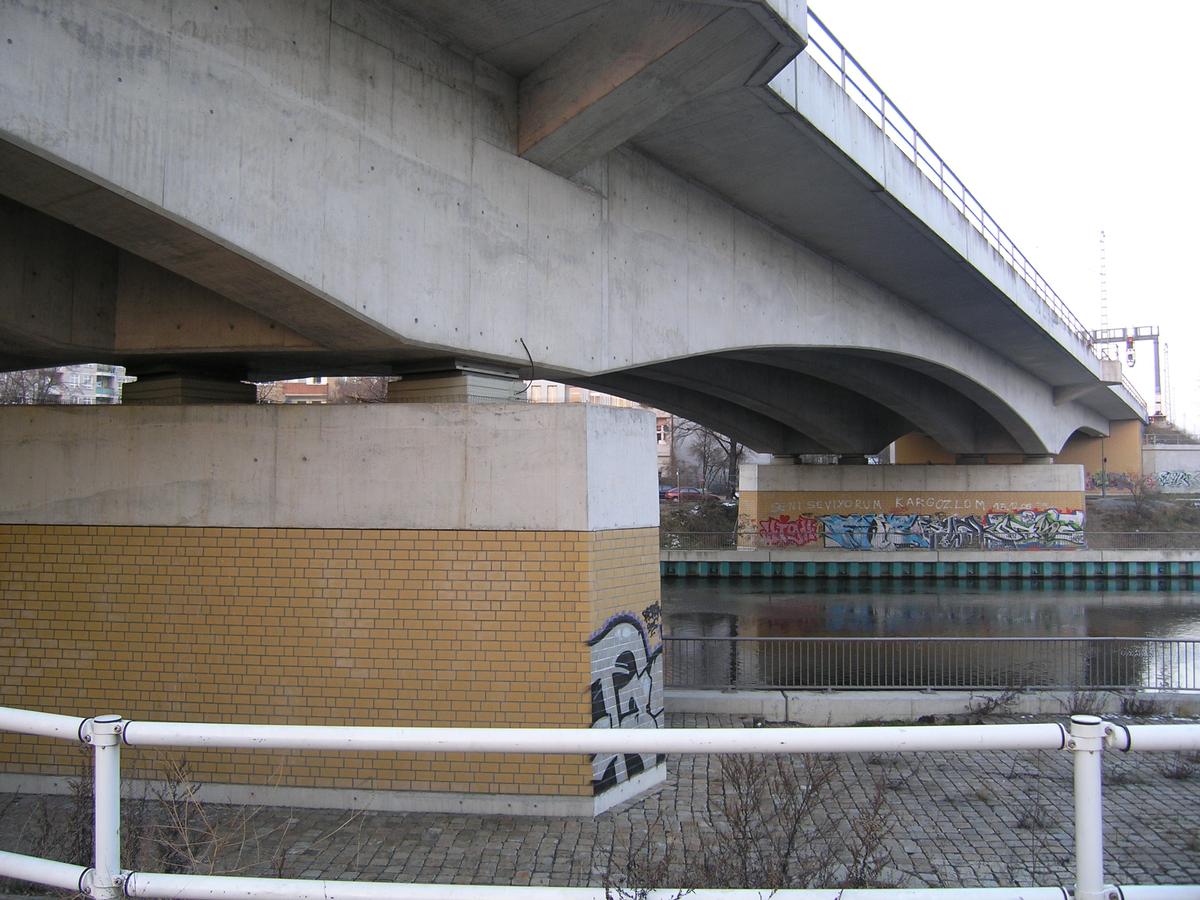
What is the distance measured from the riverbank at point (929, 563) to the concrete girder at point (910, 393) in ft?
15.1

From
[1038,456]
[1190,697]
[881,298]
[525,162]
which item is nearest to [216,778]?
[525,162]

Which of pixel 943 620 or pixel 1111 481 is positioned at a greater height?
pixel 1111 481

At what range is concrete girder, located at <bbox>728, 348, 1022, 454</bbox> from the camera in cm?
2167

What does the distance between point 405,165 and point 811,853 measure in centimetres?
631

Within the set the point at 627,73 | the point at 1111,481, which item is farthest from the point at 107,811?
the point at 1111,481

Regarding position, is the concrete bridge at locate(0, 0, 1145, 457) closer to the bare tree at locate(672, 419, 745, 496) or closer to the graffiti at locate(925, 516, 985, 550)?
the graffiti at locate(925, 516, 985, 550)

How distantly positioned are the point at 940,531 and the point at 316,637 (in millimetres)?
33738

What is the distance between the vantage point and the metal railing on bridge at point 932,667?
12.8m

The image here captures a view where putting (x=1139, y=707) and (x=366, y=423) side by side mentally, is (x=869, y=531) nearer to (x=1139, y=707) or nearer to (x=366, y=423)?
(x=1139, y=707)

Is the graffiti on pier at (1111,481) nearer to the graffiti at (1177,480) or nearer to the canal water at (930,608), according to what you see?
the graffiti at (1177,480)

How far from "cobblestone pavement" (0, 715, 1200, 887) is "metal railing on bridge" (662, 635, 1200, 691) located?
3.65 meters

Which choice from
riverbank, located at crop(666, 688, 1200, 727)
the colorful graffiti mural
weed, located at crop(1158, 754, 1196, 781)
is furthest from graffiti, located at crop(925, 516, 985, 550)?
weed, located at crop(1158, 754, 1196, 781)

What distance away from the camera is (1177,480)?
58156 millimetres

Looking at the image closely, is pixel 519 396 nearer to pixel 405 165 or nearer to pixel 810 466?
pixel 405 165
